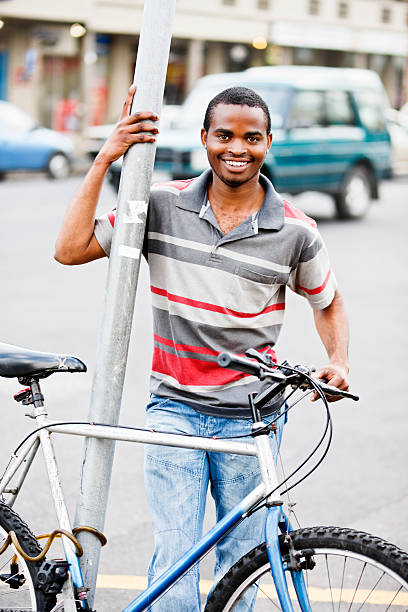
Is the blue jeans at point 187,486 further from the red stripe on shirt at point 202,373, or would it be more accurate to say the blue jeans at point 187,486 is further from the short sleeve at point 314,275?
the short sleeve at point 314,275

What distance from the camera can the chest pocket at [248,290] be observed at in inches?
118

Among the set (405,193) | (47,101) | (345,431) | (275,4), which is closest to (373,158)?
(405,193)

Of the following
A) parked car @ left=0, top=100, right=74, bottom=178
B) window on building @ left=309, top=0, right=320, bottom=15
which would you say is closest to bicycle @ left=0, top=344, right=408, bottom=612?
parked car @ left=0, top=100, right=74, bottom=178

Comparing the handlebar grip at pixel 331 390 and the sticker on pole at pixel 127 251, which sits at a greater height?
the sticker on pole at pixel 127 251

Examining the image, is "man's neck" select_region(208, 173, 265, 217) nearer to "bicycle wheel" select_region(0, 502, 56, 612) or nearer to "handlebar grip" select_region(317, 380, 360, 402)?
"handlebar grip" select_region(317, 380, 360, 402)

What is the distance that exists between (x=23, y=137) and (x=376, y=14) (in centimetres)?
2643

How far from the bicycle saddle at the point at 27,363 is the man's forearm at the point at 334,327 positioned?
0.85 m

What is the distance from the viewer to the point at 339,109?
1538 centimetres

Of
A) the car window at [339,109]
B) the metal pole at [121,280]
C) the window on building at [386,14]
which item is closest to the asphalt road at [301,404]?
the metal pole at [121,280]

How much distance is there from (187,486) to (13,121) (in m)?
18.1

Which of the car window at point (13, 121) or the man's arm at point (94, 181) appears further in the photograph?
the car window at point (13, 121)

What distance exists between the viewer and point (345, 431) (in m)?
6.13

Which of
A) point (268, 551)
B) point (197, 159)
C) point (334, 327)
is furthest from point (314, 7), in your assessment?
point (268, 551)

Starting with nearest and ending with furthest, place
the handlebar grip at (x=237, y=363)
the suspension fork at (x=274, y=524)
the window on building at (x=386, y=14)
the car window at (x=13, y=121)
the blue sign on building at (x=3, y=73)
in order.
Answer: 1. the handlebar grip at (x=237, y=363)
2. the suspension fork at (x=274, y=524)
3. the car window at (x=13, y=121)
4. the blue sign on building at (x=3, y=73)
5. the window on building at (x=386, y=14)
